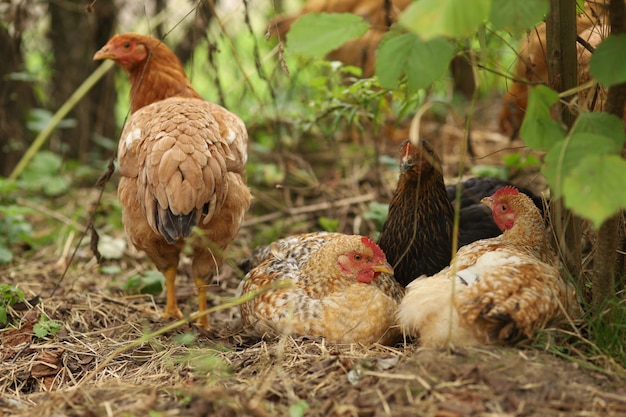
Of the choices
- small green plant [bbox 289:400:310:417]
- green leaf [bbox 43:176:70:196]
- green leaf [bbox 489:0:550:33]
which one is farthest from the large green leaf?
green leaf [bbox 43:176:70:196]

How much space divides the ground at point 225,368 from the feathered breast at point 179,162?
63cm

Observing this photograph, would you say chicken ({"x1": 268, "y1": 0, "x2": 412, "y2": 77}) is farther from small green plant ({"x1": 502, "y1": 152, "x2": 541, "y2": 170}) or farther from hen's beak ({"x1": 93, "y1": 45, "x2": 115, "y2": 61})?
hen's beak ({"x1": 93, "y1": 45, "x2": 115, "y2": 61})

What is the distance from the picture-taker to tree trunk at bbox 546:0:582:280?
9.64 feet

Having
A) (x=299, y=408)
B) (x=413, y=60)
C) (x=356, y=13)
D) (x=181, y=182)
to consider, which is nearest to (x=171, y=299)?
(x=181, y=182)

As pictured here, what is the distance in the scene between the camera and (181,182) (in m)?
3.46

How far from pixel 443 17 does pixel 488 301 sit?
128 centimetres

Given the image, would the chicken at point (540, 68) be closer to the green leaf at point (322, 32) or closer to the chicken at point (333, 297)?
the green leaf at point (322, 32)

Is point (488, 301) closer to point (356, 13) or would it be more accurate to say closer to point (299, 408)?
point (299, 408)

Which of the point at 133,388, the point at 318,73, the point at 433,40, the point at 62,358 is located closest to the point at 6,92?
the point at 318,73

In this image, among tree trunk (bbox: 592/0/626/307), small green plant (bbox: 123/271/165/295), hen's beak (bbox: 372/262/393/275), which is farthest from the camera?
small green plant (bbox: 123/271/165/295)

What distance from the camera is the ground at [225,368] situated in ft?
7.78

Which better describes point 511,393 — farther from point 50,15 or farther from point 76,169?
point 50,15

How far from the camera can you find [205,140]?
367 centimetres

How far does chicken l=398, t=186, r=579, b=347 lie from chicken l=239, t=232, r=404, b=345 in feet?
0.76
